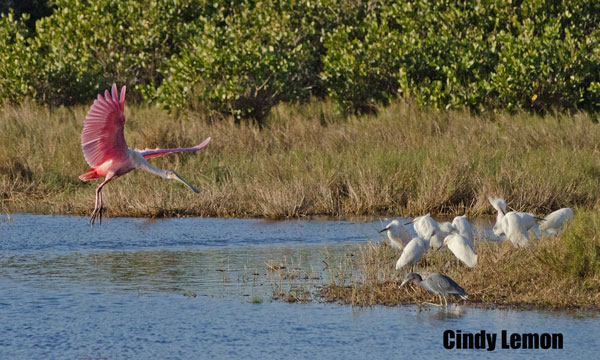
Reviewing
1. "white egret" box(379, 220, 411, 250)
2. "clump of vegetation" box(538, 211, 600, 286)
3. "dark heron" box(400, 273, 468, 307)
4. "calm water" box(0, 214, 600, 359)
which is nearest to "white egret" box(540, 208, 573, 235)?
"white egret" box(379, 220, 411, 250)

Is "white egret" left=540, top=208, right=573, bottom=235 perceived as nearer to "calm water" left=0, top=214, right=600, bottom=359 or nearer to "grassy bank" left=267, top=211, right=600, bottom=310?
"grassy bank" left=267, top=211, right=600, bottom=310

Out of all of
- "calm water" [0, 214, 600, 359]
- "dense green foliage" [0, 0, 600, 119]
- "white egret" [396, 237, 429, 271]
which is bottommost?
"calm water" [0, 214, 600, 359]

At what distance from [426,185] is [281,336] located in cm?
689

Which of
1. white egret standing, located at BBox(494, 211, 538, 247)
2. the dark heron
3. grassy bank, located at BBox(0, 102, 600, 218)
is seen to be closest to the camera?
the dark heron

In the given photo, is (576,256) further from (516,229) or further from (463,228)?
(463,228)

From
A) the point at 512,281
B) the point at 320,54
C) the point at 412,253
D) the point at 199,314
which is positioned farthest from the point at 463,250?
the point at 320,54

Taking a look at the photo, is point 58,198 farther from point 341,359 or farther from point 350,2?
point 350,2

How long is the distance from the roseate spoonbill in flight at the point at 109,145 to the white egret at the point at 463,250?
87.4 inches

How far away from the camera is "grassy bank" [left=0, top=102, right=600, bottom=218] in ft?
42.8

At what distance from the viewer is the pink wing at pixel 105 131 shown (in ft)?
27.6

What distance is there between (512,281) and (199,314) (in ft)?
8.14

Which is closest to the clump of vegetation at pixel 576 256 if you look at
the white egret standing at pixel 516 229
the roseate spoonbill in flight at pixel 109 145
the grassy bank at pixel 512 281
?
the grassy bank at pixel 512 281

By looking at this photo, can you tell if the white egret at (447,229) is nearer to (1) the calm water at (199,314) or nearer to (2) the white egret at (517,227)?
(2) the white egret at (517,227)

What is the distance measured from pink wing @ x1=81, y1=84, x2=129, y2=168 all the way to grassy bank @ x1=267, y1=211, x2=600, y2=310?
181 cm
